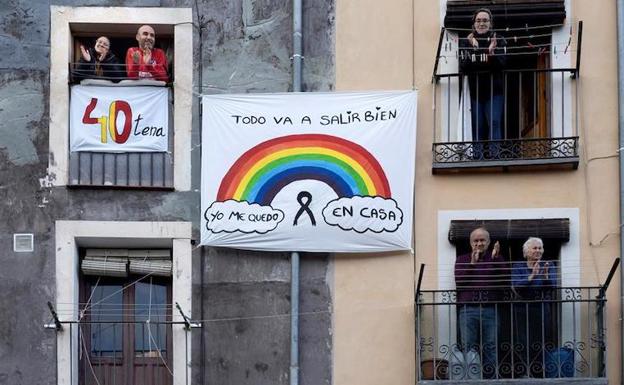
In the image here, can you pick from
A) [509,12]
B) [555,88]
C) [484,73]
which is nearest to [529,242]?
[555,88]

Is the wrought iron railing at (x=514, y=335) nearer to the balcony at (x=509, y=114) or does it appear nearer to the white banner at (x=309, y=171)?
the white banner at (x=309, y=171)

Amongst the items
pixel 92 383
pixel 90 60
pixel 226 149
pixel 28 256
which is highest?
pixel 90 60

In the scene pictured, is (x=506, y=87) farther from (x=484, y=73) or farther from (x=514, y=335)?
(x=514, y=335)

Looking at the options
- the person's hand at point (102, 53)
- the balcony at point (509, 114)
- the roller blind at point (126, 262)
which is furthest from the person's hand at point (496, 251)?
the person's hand at point (102, 53)

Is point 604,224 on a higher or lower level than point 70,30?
lower

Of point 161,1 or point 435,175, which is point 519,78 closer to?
point 435,175

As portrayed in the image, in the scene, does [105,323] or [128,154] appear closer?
[105,323]

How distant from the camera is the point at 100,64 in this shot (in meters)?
16.6

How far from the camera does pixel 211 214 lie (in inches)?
631

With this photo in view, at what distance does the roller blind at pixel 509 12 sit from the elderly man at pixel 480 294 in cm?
231

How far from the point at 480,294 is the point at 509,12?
10.2ft

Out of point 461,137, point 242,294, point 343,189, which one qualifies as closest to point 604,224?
point 461,137

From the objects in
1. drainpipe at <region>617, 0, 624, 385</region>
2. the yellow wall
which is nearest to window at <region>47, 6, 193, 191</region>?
the yellow wall

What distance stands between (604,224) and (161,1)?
541 centimetres
